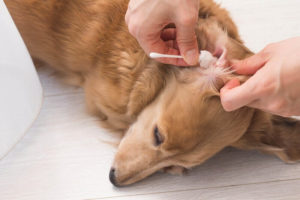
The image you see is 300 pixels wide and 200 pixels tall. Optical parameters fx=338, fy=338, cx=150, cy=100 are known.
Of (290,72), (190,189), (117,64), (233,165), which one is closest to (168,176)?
(190,189)

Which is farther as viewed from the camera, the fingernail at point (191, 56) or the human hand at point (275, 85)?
the fingernail at point (191, 56)

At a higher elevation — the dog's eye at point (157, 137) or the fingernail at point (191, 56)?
the fingernail at point (191, 56)

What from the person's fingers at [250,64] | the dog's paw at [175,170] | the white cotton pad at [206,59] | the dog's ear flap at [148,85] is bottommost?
the dog's paw at [175,170]

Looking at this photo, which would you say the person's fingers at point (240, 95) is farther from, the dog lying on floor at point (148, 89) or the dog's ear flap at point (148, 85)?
the dog's ear flap at point (148, 85)

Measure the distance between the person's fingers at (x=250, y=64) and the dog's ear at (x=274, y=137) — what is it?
0.26 metres

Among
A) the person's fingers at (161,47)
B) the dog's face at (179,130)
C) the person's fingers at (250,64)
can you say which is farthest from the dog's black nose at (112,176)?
the person's fingers at (250,64)

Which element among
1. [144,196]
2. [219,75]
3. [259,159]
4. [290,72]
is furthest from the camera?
[259,159]

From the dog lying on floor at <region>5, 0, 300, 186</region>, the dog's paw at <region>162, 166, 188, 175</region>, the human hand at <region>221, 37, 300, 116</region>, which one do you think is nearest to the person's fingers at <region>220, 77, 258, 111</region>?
the human hand at <region>221, 37, 300, 116</region>

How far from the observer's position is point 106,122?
64.1 inches

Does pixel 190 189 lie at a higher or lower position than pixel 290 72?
lower

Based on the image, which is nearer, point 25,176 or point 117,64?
point 117,64

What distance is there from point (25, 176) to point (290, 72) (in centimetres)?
118

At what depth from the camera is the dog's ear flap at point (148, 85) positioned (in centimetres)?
132

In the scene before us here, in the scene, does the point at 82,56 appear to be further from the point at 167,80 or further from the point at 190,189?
the point at 190,189
